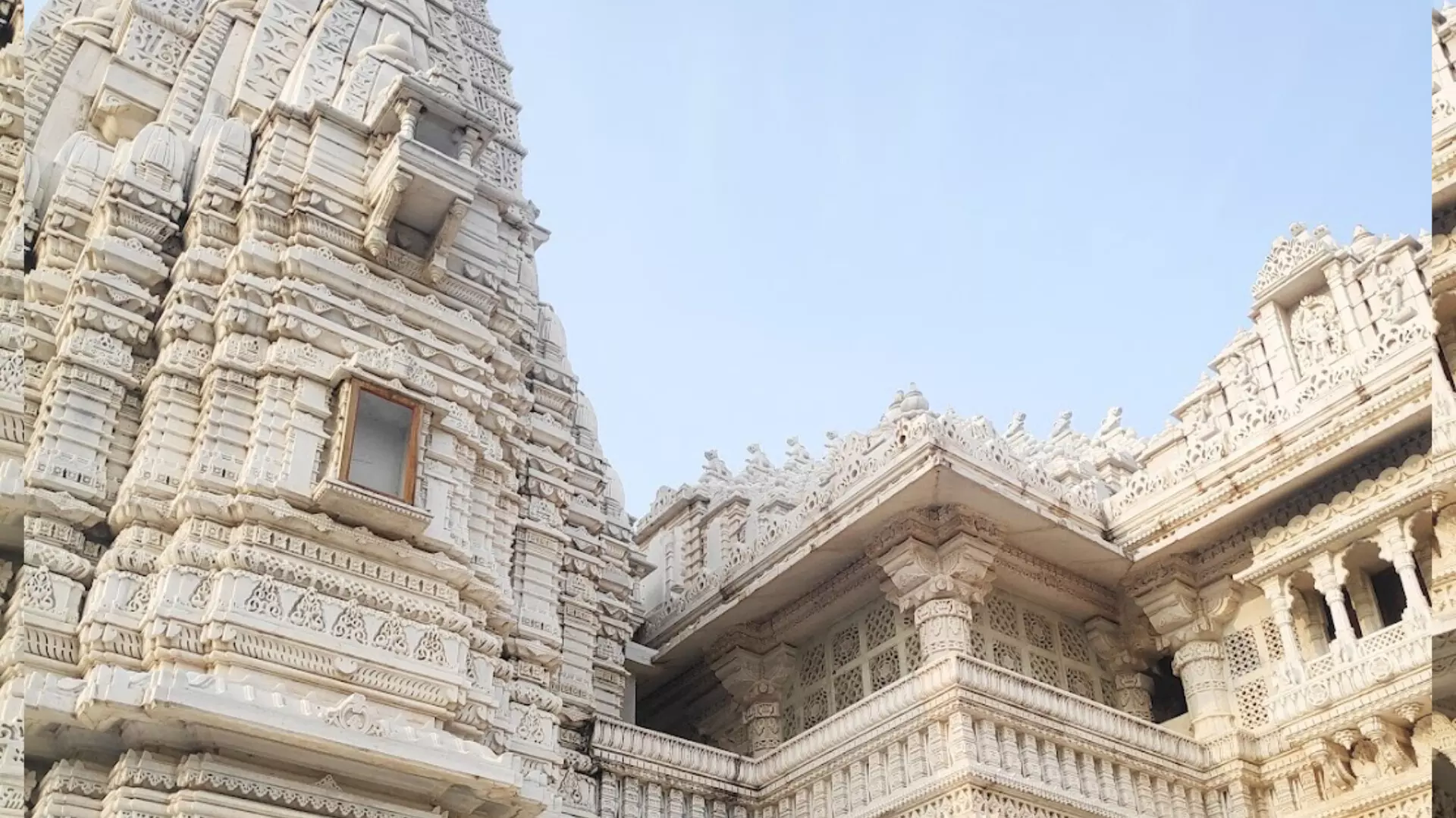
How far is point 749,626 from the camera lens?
14180mm

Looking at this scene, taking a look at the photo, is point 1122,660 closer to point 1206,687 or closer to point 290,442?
point 1206,687

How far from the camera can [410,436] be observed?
10.2 metres

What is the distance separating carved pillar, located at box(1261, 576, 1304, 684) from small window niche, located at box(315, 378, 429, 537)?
311 inches

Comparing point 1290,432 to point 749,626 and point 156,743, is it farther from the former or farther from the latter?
point 156,743

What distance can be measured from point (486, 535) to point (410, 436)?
3.77ft

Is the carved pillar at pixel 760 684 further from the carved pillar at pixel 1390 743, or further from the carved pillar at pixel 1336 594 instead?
the carved pillar at pixel 1390 743

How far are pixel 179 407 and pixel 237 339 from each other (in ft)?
2.30

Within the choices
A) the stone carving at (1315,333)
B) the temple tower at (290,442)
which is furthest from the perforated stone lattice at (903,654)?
the stone carving at (1315,333)

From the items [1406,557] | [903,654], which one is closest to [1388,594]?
[1406,557]

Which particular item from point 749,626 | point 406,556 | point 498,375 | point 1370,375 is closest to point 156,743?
point 406,556

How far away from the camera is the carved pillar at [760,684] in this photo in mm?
13828

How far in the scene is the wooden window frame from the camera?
9586 millimetres

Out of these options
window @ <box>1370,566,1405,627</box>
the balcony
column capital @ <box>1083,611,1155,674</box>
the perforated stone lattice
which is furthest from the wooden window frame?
window @ <box>1370,566,1405,627</box>

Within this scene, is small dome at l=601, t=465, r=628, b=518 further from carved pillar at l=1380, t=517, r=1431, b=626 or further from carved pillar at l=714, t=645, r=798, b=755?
carved pillar at l=1380, t=517, r=1431, b=626
